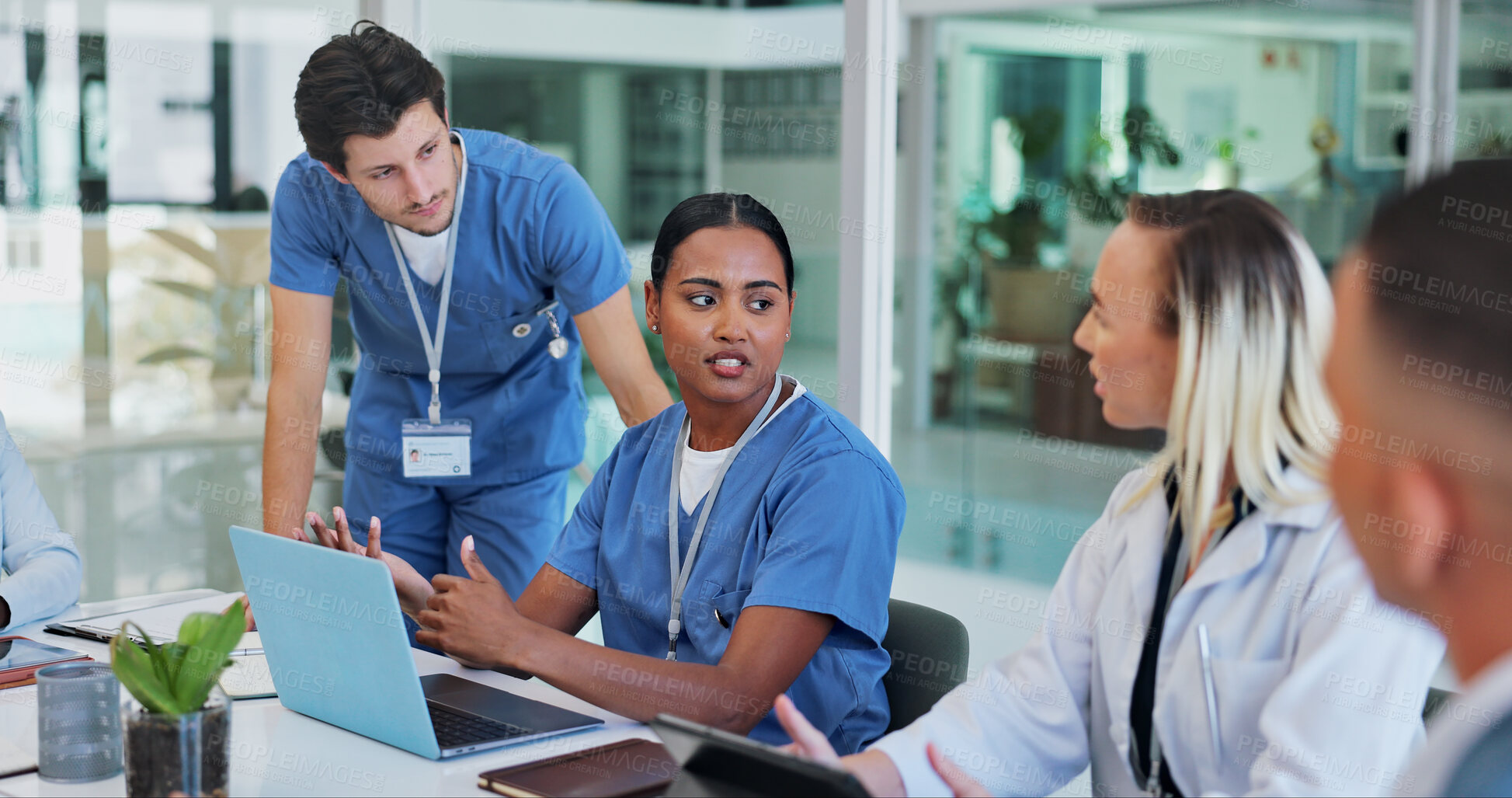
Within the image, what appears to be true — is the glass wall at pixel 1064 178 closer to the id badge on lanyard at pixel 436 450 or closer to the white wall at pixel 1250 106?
the white wall at pixel 1250 106

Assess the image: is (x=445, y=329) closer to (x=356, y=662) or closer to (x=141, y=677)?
(x=356, y=662)

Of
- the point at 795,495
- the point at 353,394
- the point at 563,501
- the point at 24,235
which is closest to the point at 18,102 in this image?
the point at 24,235

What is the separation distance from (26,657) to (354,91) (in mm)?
966

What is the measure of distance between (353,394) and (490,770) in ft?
5.02

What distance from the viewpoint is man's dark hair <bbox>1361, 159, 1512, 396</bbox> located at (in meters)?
0.73

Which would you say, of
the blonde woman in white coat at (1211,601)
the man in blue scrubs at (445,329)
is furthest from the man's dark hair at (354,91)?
the blonde woman in white coat at (1211,601)

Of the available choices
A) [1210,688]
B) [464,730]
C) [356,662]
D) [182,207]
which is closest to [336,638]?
[356,662]

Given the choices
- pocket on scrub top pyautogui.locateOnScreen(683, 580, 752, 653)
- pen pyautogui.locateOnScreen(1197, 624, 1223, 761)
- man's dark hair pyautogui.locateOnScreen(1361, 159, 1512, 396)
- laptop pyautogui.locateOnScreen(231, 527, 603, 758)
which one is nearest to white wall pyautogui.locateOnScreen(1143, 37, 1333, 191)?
pocket on scrub top pyautogui.locateOnScreen(683, 580, 752, 653)

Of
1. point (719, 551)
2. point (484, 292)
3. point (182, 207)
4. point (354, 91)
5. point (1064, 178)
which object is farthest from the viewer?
point (1064, 178)

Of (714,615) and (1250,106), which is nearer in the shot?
(714,615)

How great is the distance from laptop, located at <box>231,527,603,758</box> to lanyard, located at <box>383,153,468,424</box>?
101 centimetres

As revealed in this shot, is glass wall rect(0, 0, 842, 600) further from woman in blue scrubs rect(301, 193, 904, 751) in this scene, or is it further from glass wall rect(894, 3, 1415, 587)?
woman in blue scrubs rect(301, 193, 904, 751)

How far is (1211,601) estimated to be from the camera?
4.25ft

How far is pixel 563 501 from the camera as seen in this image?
108 inches
